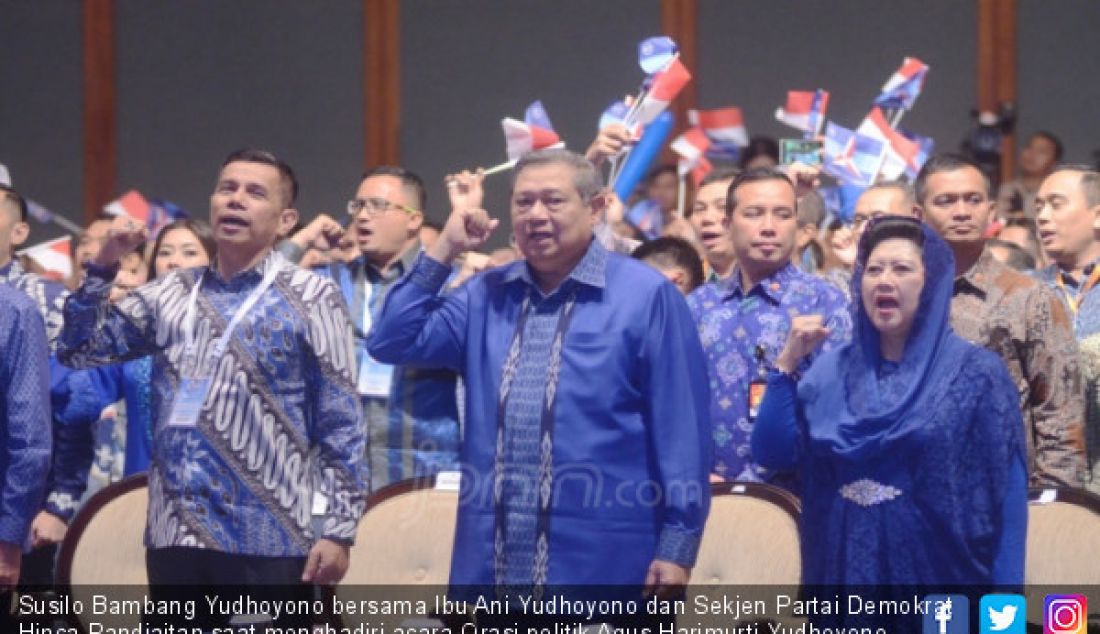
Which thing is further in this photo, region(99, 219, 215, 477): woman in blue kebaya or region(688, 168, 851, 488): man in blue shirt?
region(99, 219, 215, 477): woman in blue kebaya

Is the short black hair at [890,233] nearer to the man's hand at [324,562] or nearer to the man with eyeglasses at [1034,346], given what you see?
the man with eyeglasses at [1034,346]

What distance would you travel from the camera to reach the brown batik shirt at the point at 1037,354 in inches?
169

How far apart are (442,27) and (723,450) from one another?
498 cm

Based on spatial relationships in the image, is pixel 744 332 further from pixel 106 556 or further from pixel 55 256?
pixel 55 256

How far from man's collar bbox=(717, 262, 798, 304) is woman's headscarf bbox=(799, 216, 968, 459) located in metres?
0.91

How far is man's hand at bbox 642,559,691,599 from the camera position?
343 centimetres

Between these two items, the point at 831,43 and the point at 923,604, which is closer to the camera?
the point at 923,604

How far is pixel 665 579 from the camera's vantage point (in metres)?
3.43

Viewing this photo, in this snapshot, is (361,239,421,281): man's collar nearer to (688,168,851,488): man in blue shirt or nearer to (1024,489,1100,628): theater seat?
(688,168,851,488): man in blue shirt

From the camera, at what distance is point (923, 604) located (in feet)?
11.3

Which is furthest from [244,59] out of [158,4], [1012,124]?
[1012,124]

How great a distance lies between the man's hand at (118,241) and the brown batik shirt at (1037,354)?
1.92 m

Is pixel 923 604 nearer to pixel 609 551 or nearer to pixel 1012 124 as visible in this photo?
pixel 609 551

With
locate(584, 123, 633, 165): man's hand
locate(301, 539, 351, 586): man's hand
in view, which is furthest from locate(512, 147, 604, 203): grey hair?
locate(301, 539, 351, 586): man's hand
